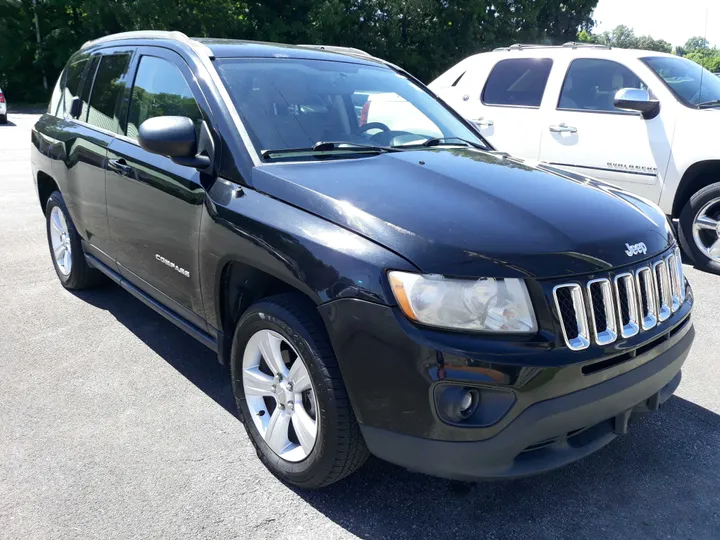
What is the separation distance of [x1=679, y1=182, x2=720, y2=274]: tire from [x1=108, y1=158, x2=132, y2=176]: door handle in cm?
474

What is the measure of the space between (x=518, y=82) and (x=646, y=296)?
16.3ft

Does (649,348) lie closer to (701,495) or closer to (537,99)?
(701,495)

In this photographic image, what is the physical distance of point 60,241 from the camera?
199 inches

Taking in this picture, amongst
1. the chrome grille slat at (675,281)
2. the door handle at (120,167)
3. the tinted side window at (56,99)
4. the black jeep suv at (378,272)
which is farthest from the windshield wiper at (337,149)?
the tinted side window at (56,99)


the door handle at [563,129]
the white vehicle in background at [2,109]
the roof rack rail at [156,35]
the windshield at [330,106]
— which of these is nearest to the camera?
the windshield at [330,106]

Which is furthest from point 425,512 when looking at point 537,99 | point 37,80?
point 37,80

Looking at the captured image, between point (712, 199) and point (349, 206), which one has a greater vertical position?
point (349, 206)

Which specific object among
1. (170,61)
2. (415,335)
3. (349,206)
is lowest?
(415,335)

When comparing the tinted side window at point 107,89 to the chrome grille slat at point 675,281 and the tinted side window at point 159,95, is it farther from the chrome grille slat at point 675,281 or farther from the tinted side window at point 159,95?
the chrome grille slat at point 675,281

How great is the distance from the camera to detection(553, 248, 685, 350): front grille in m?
2.16

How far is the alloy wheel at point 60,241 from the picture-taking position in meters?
4.83

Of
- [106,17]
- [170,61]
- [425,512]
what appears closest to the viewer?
[425,512]

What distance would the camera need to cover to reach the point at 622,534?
7.95 ft

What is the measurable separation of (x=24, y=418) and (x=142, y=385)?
60 cm
